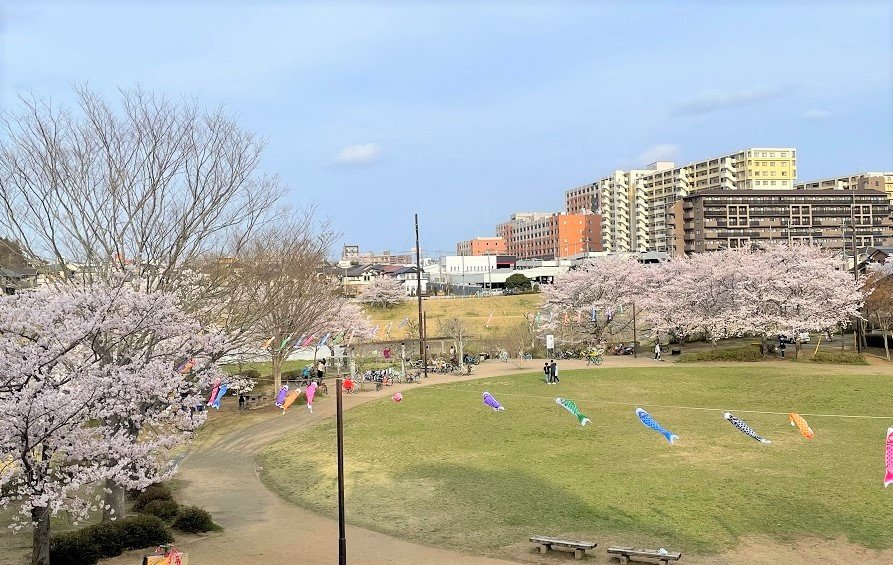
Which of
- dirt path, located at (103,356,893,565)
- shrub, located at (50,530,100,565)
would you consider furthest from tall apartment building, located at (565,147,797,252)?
shrub, located at (50,530,100,565)

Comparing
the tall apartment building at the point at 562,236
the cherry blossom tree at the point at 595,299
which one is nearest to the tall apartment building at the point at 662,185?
the tall apartment building at the point at 562,236

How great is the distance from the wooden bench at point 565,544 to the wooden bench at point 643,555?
0.50 m

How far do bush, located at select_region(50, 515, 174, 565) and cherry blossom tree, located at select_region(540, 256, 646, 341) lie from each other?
39599 millimetres

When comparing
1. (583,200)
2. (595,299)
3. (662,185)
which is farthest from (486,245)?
(595,299)

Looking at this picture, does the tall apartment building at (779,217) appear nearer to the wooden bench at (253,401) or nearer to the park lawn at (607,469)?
the park lawn at (607,469)

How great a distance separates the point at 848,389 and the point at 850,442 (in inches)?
421

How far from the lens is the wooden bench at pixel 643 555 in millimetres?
13055

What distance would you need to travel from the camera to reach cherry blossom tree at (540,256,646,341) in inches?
2095

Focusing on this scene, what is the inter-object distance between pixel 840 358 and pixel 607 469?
85.9 ft

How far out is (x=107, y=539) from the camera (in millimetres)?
14312

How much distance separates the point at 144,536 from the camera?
49.2ft

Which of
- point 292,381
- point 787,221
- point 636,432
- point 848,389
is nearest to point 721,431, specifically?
point 636,432

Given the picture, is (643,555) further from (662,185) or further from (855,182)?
(855,182)

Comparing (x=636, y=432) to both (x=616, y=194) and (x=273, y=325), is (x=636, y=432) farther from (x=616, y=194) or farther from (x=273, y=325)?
(x=616, y=194)
